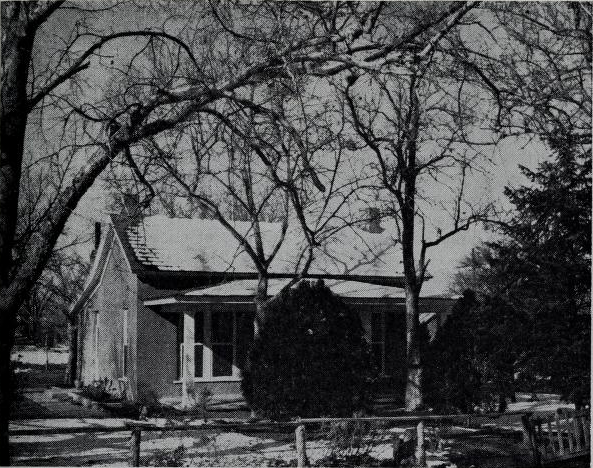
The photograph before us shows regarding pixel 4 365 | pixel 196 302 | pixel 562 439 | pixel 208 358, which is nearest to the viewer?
pixel 4 365

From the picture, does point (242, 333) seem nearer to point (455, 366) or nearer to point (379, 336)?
point (379, 336)

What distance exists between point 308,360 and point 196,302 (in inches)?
233

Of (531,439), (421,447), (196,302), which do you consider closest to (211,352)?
(196,302)

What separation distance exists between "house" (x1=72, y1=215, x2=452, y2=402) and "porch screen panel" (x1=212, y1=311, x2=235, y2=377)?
3 cm

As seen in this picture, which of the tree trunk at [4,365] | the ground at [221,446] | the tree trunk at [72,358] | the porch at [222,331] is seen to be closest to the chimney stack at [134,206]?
the tree trunk at [4,365]

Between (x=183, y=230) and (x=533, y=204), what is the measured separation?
14032 mm

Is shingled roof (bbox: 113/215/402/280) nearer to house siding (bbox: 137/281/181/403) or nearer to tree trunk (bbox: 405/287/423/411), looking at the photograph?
house siding (bbox: 137/281/181/403)

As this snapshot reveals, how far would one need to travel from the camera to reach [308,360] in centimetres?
1366

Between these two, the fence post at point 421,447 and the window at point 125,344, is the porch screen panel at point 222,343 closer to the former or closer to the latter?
the window at point 125,344

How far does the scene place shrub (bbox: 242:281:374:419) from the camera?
13.6m

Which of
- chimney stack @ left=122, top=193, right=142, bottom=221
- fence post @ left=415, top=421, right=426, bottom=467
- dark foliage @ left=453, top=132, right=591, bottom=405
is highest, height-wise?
chimney stack @ left=122, top=193, right=142, bottom=221

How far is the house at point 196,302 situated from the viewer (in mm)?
19891

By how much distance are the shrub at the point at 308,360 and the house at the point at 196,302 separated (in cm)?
433

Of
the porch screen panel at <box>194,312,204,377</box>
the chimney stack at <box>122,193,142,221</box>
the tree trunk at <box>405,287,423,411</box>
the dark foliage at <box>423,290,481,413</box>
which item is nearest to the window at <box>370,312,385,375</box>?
the porch screen panel at <box>194,312,204,377</box>
